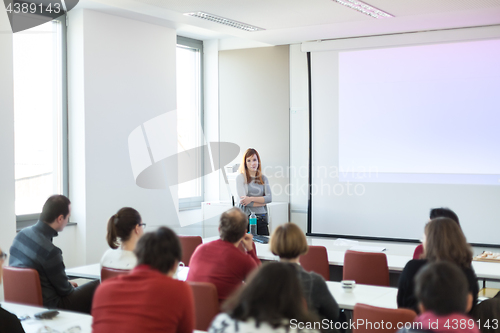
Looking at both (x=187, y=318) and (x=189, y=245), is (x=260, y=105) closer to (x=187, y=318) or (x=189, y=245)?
(x=189, y=245)

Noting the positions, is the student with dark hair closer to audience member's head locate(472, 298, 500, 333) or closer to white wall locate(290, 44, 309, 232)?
audience member's head locate(472, 298, 500, 333)

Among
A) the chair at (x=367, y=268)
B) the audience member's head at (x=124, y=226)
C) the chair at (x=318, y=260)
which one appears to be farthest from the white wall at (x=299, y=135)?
the audience member's head at (x=124, y=226)

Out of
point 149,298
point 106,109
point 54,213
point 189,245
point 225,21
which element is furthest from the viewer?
point 106,109

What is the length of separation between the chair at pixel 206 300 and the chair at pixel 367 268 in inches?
57.5

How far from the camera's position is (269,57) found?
7.59m

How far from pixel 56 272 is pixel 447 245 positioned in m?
2.56

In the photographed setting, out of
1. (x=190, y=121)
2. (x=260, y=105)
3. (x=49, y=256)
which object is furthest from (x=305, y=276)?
(x=190, y=121)

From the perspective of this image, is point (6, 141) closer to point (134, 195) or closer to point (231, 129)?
point (134, 195)

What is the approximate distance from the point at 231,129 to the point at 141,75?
1787 mm

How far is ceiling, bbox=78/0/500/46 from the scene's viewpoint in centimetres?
510

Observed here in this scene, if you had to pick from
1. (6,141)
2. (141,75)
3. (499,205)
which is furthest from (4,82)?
(499,205)

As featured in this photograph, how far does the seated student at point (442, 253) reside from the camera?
2705mm

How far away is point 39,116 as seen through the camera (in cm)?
581

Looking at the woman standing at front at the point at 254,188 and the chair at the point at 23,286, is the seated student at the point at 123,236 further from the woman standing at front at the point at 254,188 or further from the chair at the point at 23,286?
the woman standing at front at the point at 254,188
